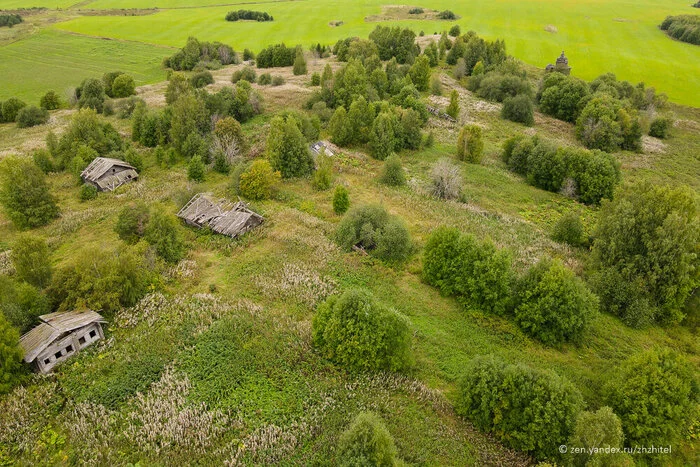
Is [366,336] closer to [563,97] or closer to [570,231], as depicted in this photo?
[570,231]

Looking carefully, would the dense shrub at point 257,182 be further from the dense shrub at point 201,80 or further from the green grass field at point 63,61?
the green grass field at point 63,61

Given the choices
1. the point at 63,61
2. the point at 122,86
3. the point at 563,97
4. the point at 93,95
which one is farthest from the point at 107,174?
the point at 63,61

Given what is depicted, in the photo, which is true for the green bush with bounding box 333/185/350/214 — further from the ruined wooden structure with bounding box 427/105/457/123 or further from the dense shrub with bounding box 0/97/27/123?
the dense shrub with bounding box 0/97/27/123

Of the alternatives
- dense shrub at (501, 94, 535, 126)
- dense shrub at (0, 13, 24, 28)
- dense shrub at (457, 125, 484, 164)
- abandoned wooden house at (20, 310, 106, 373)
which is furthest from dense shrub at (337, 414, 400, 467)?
dense shrub at (0, 13, 24, 28)

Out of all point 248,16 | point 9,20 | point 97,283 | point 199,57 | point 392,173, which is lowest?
point 392,173

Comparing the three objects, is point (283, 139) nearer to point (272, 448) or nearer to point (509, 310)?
point (509, 310)

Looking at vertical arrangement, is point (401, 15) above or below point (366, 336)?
above

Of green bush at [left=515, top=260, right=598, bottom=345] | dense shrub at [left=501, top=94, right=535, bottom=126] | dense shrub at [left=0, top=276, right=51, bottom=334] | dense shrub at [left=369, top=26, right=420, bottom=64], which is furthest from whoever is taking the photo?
dense shrub at [left=369, top=26, right=420, bottom=64]
